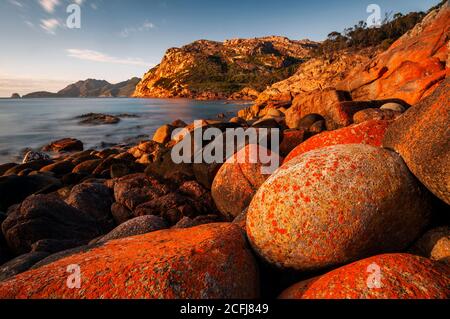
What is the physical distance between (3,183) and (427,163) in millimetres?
11842

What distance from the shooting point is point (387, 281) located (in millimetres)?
1968

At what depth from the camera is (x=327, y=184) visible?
261 centimetres

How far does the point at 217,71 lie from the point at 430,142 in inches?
6574

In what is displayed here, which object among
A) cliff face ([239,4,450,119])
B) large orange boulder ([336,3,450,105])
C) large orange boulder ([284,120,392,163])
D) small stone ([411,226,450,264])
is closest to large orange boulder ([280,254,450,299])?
small stone ([411,226,450,264])

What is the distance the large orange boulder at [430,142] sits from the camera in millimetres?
2543

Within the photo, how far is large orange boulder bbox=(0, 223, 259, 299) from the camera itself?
221 centimetres

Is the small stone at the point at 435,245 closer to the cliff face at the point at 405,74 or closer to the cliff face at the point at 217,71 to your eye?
the cliff face at the point at 405,74

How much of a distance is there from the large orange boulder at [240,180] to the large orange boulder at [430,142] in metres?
3.04

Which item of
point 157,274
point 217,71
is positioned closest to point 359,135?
point 157,274

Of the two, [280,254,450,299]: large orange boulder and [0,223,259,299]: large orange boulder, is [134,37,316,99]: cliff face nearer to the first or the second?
[0,223,259,299]: large orange boulder

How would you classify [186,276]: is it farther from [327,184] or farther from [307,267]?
[327,184]

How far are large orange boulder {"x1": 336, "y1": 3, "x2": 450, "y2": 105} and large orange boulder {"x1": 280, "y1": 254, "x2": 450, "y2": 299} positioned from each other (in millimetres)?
11034

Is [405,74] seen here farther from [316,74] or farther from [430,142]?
[316,74]

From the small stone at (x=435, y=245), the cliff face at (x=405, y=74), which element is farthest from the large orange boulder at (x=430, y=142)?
the cliff face at (x=405, y=74)
